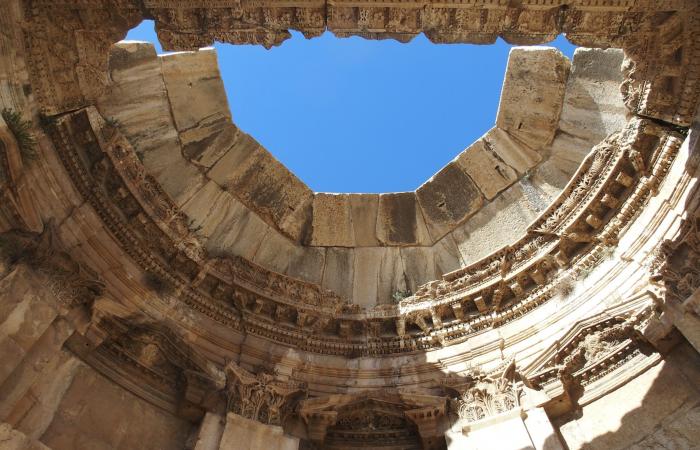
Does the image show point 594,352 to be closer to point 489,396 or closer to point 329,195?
point 489,396

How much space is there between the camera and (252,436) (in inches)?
250

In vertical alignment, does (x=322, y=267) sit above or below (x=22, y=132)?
above

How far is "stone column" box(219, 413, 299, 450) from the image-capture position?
245 inches

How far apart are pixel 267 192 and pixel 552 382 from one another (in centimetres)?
573

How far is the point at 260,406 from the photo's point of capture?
6.73 m

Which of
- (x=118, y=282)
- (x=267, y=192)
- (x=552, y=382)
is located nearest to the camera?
(x=552, y=382)

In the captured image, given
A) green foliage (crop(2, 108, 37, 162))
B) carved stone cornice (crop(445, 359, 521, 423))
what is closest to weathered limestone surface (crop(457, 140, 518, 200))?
carved stone cornice (crop(445, 359, 521, 423))

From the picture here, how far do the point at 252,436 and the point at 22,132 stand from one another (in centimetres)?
433

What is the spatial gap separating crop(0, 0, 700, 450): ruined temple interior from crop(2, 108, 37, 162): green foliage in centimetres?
3

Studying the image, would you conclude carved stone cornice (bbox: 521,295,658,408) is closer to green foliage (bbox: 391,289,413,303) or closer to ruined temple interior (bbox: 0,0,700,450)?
ruined temple interior (bbox: 0,0,700,450)

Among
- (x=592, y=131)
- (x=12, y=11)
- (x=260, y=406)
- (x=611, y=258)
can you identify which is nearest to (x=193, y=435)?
(x=260, y=406)

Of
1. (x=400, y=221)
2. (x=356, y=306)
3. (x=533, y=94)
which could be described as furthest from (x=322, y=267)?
(x=533, y=94)

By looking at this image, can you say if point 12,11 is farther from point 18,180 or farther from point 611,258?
point 611,258

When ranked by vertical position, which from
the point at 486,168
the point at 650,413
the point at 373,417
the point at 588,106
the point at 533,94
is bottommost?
the point at 650,413
